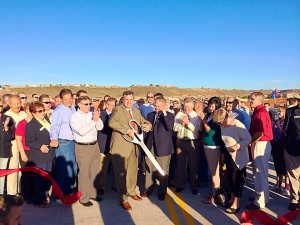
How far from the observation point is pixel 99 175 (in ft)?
20.4

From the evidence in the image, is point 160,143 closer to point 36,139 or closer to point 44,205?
point 36,139

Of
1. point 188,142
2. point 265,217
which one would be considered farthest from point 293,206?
point 188,142

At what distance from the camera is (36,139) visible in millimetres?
5441

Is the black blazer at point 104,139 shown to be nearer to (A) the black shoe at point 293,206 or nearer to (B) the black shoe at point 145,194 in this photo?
(B) the black shoe at point 145,194

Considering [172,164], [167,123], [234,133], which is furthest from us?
[172,164]

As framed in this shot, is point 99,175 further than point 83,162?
Yes

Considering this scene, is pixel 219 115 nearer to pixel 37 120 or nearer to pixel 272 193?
pixel 272 193

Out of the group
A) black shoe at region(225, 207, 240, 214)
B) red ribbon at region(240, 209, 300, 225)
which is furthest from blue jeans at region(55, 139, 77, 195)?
red ribbon at region(240, 209, 300, 225)

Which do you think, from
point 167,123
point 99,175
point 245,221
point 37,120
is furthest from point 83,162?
point 245,221

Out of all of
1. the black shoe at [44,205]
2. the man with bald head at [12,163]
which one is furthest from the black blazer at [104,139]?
the man with bald head at [12,163]

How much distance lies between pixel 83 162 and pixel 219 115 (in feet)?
8.91

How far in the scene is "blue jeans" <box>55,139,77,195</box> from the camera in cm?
560

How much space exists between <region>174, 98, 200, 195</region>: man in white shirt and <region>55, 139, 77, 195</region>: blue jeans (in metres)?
2.31

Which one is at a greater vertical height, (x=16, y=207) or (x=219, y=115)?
(x=219, y=115)
